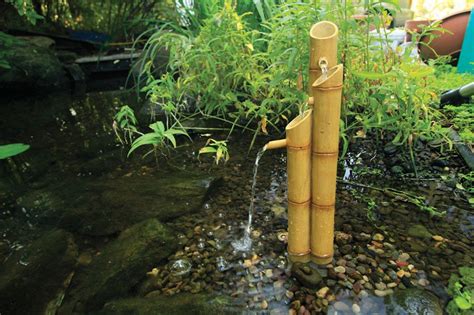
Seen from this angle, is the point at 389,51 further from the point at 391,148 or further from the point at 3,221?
the point at 3,221

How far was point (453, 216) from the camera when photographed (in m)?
1.83

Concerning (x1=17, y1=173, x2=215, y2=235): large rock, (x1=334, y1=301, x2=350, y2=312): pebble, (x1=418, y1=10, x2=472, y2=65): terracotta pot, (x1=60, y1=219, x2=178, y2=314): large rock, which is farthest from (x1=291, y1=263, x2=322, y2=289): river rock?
(x1=418, y1=10, x2=472, y2=65): terracotta pot

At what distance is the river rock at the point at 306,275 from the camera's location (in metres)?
1.46

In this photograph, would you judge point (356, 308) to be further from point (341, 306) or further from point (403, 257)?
point (403, 257)

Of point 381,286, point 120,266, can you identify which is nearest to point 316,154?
point 381,286

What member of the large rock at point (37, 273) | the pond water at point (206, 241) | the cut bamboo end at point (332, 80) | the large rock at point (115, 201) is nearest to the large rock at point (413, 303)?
the pond water at point (206, 241)

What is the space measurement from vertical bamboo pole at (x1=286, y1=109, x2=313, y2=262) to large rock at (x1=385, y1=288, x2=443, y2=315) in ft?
1.23

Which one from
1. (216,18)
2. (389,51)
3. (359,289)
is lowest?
(359,289)

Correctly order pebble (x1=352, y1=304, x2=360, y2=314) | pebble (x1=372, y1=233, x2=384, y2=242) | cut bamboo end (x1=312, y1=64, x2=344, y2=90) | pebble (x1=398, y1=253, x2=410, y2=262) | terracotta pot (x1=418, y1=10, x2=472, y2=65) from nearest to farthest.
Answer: cut bamboo end (x1=312, y1=64, x2=344, y2=90) < pebble (x1=352, y1=304, x2=360, y2=314) < pebble (x1=398, y1=253, x2=410, y2=262) < pebble (x1=372, y1=233, x2=384, y2=242) < terracotta pot (x1=418, y1=10, x2=472, y2=65)

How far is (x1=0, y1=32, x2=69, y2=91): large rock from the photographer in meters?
5.66

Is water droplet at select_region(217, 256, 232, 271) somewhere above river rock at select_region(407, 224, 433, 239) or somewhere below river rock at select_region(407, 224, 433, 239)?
below

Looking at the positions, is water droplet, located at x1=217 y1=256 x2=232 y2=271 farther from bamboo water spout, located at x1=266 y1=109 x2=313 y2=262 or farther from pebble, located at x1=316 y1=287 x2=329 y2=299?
pebble, located at x1=316 y1=287 x2=329 y2=299

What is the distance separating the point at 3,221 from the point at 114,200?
0.67m

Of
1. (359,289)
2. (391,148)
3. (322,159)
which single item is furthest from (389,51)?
(359,289)
